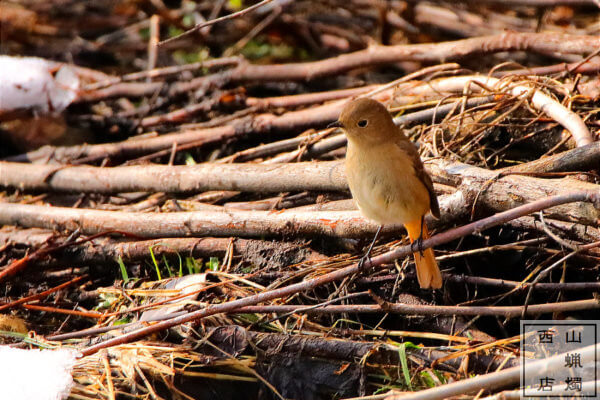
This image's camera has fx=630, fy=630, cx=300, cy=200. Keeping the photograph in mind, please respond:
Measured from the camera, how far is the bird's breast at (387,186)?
3.02 metres

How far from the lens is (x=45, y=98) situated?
5.62m

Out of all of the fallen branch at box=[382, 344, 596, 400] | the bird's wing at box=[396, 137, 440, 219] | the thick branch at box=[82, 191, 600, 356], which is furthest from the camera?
the bird's wing at box=[396, 137, 440, 219]

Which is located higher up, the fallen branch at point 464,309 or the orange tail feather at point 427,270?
the orange tail feather at point 427,270

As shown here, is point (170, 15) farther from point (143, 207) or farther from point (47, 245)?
point (47, 245)

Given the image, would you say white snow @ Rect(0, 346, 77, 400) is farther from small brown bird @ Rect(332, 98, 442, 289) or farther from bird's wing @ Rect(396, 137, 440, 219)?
bird's wing @ Rect(396, 137, 440, 219)

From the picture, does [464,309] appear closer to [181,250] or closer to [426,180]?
[426,180]

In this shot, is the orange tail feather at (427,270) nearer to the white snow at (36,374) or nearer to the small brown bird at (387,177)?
the small brown bird at (387,177)

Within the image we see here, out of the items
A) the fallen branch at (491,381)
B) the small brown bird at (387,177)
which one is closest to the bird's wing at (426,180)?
the small brown bird at (387,177)

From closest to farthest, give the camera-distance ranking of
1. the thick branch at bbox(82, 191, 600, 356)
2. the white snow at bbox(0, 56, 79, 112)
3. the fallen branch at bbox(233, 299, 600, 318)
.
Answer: the thick branch at bbox(82, 191, 600, 356), the fallen branch at bbox(233, 299, 600, 318), the white snow at bbox(0, 56, 79, 112)

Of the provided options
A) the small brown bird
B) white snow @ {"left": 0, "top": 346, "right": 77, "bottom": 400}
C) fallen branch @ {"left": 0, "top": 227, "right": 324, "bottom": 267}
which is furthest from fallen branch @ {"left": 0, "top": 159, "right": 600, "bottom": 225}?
white snow @ {"left": 0, "top": 346, "right": 77, "bottom": 400}

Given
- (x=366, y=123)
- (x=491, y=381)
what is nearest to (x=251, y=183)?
(x=366, y=123)

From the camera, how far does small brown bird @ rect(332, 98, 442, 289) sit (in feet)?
9.92

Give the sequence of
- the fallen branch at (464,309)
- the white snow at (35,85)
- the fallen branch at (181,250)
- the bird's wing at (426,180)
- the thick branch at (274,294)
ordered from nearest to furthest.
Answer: the thick branch at (274,294)
the fallen branch at (464,309)
the bird's wing at (426,180)
the fallen branch at (181,250)
the white snow at (35,85)

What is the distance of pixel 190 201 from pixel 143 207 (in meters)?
0.39
